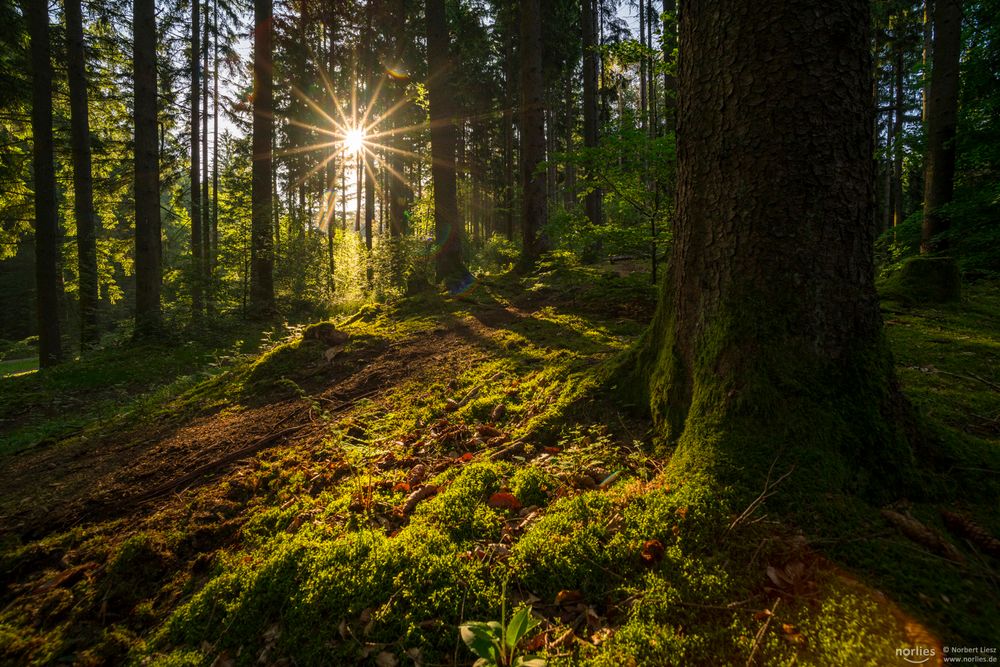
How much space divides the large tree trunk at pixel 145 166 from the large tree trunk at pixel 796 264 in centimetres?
1112

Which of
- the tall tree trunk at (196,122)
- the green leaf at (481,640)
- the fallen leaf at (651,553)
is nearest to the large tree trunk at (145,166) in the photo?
the tall tree trunk at (196,122)

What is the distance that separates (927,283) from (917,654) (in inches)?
257

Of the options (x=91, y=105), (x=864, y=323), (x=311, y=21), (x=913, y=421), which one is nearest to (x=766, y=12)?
(x=864, y=323)

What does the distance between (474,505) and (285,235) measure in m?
15.6

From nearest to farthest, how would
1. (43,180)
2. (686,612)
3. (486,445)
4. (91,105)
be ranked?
1. (686,612)
2. (486,445)
3. (43,180)
4. (91,105)

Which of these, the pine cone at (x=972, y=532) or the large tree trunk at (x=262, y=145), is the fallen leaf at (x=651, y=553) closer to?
the pine cone at (x=972, y=532)

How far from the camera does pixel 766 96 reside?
1.90m

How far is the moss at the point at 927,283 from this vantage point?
17.4 ft

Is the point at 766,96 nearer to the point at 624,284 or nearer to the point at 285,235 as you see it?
the point at 624,284

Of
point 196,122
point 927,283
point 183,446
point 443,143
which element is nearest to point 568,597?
point 183,446

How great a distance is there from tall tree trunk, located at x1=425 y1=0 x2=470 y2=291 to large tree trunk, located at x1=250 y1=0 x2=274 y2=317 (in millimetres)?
5089

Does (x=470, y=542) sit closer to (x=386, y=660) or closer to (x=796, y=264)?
(x=386, y=660)

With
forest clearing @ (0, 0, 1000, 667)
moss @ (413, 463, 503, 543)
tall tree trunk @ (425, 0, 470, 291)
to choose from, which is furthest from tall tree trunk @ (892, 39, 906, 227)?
moss @ (413, 463, 503, 543)

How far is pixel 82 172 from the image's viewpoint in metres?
10.5
